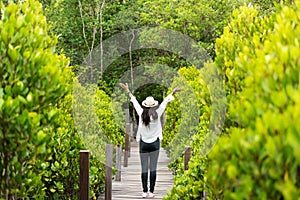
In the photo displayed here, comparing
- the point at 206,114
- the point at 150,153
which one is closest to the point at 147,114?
the point at 150,153

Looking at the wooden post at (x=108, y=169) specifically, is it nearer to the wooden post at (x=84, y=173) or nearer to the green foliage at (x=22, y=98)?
the wooden post at (x=84, y=173)

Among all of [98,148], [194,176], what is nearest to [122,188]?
[98,148]

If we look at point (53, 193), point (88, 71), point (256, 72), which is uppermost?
point (88, 71)

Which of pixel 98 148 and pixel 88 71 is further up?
pixel 88 71

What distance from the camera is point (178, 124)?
14.5 metres

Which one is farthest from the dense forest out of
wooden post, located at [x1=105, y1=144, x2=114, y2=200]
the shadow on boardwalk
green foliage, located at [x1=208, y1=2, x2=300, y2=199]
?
the shadow on boardwalk

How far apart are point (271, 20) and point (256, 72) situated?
2307 mm

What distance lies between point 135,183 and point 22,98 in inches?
333

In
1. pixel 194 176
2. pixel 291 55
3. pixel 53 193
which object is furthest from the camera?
pixel 53 193

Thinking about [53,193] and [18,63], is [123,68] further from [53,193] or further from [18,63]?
[18,63]

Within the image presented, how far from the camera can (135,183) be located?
12023mm

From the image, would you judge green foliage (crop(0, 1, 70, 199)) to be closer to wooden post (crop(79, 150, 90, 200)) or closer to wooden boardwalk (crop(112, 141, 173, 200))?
wooden post (crop(79, 150, 90, 200))

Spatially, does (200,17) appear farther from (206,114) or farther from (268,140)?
(268,140)

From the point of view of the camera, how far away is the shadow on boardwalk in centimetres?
1052
